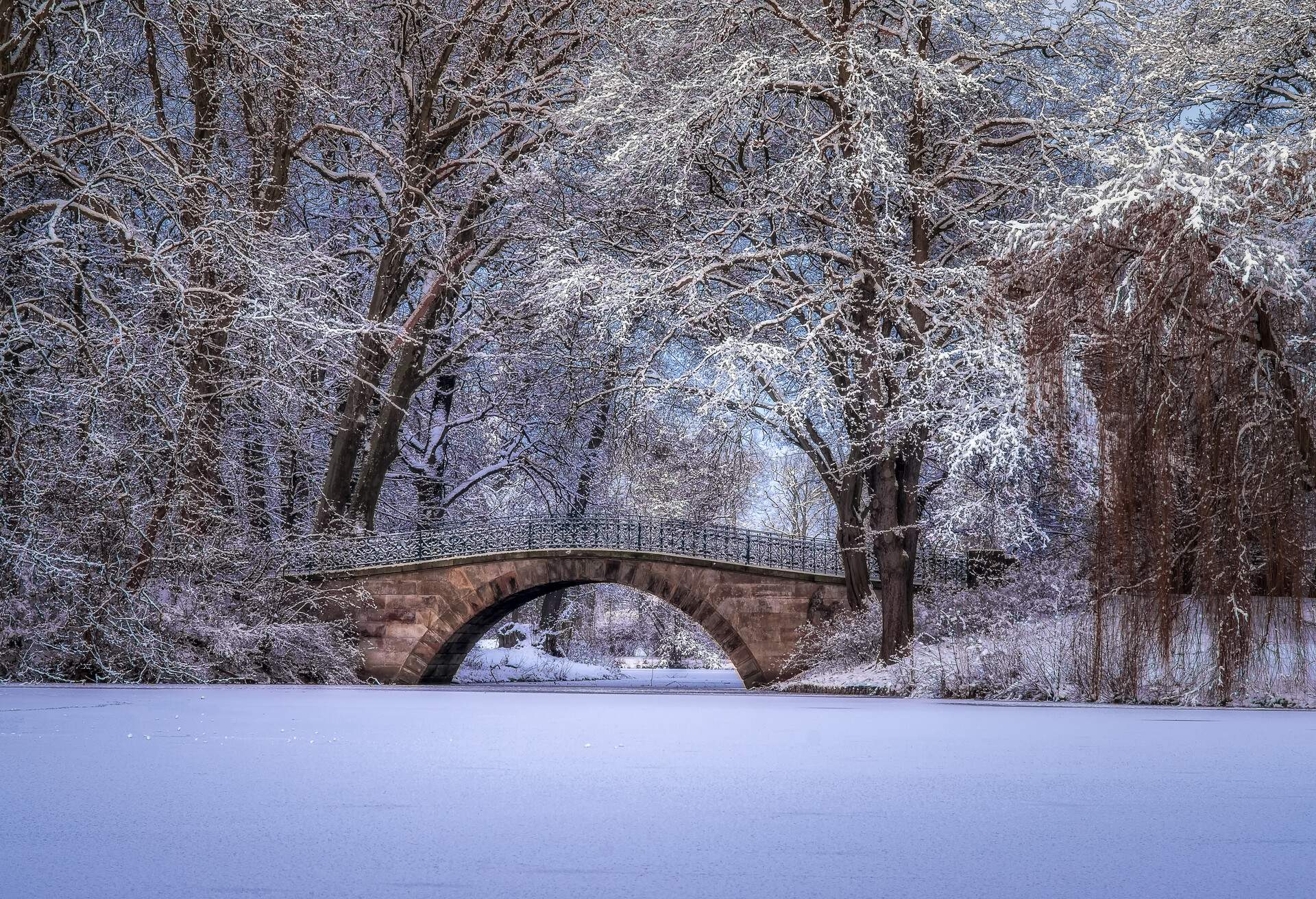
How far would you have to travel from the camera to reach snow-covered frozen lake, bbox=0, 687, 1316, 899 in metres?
2.65

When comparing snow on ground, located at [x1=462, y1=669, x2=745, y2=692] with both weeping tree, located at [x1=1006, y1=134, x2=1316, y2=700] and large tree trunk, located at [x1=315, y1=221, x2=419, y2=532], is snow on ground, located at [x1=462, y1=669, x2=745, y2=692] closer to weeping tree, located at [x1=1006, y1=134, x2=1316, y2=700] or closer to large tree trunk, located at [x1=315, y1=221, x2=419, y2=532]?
large tree trunk, located at [x1=315, y1=221, x2=419, y2=532]

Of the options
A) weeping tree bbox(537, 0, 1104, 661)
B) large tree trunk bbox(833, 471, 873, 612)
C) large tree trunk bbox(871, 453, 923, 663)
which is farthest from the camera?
large tree trunk bbox(833, 471, 873, 612)

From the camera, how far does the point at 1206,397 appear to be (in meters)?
11.0

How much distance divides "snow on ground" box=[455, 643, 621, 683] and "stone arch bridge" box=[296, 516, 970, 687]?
1200mm

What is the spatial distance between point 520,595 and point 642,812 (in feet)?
80.2

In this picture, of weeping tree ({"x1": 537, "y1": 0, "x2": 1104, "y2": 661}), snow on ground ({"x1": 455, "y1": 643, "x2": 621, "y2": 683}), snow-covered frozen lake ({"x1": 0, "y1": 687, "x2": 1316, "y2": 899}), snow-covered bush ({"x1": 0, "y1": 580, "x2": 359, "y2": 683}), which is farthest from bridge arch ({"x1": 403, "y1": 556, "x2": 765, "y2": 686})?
snow-covered frozen lake ({"x1": 0, "y1": 687, "x2": 1316, "y2": 899})

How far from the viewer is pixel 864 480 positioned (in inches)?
752

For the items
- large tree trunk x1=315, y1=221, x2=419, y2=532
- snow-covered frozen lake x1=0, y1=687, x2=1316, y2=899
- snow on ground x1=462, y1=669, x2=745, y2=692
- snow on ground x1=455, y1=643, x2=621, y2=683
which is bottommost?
snow on ground x1=462, y1=669, x2=745, y2=692

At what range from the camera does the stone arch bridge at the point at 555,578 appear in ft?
81.9

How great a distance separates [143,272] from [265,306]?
1.76 m

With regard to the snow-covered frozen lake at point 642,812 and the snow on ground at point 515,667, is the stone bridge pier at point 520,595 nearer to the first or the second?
the snow on ground at point 515,667

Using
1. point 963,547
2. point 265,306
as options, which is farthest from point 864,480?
point 265,306

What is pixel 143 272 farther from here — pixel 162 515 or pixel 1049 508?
pixel 1049 508

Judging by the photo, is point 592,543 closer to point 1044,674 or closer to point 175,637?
point 175,637
